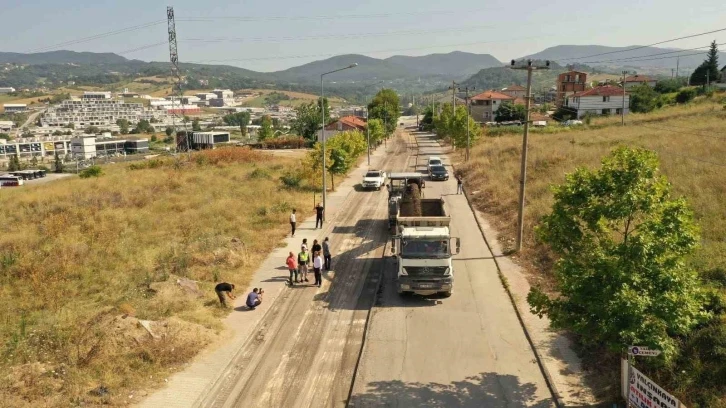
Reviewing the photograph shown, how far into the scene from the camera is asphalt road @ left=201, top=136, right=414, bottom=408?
12.0 m

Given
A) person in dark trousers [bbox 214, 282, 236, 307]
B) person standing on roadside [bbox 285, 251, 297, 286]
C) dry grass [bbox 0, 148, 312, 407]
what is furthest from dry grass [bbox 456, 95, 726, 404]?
dry grass [bbox 0, 148, 312, 407]

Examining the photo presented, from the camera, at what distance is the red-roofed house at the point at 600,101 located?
282ft

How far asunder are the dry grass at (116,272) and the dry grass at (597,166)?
11588 millimetres

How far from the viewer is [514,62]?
826 inches

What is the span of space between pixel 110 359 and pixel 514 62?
702 inches

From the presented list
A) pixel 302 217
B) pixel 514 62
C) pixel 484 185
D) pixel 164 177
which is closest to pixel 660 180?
pixel 514 62

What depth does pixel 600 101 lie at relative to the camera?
87250mm

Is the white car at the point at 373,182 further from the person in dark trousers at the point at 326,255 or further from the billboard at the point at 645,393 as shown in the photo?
the billboard at the point at 645,393

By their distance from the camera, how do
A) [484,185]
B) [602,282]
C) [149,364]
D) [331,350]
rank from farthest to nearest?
[484,185], [331,350], [149,364], [602,282]

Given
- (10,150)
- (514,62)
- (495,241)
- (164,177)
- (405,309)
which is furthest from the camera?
(10,150)

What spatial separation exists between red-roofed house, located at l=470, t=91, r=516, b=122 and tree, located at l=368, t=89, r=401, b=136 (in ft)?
59.7

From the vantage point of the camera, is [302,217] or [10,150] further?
[10,150]

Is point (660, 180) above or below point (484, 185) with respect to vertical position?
above

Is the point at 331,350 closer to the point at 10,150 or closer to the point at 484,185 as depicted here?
the point at 484,185
